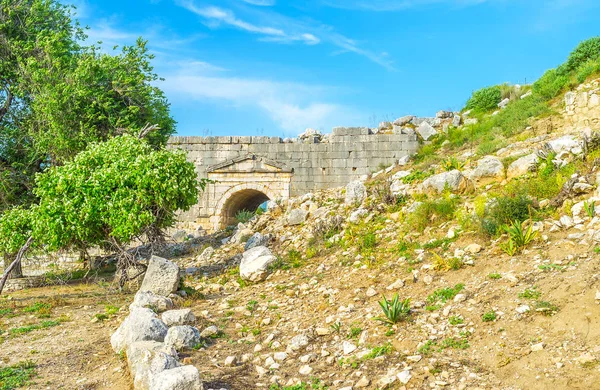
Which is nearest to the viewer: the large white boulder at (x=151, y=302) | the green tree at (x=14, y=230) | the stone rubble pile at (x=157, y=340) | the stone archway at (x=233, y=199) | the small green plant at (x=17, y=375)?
the stone rubble pile at (x=157, y=340)

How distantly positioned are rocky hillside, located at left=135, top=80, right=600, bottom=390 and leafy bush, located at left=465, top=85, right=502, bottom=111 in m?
5.97

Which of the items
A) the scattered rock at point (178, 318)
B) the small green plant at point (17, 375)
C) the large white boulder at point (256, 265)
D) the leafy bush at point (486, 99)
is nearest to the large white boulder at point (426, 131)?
the leafy bush at point (486, 99)

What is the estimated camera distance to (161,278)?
37.3 ft

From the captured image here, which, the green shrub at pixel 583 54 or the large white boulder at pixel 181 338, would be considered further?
the green shrub at pixel 583 54

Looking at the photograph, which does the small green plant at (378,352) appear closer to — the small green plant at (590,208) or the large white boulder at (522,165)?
the small green plant at (590,208)

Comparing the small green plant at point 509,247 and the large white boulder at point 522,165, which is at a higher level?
the large white boulder at point 522,165

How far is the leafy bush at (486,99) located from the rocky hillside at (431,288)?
5.97 meters

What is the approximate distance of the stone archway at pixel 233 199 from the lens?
2086 cm

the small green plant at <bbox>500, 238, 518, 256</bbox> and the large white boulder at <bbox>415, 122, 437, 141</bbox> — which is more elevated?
the large white boulder at <bbox>415, 122, 437, 141</bbox>

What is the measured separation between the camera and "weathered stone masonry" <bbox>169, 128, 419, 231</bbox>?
20297mm

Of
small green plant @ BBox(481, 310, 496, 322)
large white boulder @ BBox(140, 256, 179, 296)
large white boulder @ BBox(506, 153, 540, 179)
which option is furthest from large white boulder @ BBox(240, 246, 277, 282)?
small green plant @ BBox(481, 310, 496, 322)

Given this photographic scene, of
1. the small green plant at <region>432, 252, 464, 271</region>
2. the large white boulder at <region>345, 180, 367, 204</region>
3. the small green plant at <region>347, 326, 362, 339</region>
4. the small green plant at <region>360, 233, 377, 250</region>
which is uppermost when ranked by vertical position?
the large white boulder at <region>345, 180, 367, 204</region>

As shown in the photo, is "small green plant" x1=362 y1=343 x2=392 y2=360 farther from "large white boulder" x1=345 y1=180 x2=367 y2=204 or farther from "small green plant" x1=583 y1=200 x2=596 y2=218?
"large white boulder" x1=345 y1=180 x2=367 y2=204

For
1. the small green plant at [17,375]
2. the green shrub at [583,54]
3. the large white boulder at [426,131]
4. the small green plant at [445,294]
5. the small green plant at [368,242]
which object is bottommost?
the small green plant at [17,375]
